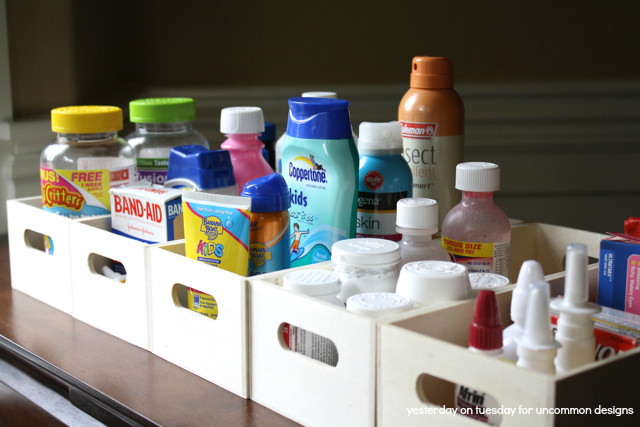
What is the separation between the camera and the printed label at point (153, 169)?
1110 millimetres

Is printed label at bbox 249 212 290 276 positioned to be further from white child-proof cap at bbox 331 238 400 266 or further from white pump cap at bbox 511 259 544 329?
white pump cap at bbox 511 259 544 329

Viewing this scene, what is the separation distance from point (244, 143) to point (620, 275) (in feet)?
1.68

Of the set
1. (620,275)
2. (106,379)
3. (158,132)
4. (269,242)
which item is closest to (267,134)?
(158,132)

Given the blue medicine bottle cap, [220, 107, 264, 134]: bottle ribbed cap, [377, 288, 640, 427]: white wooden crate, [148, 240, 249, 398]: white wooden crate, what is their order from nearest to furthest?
[377, 288, 640, 427]: white wooden crate
[148, 240, 249, 398]: white wooden crate
[220, 107, 264, 134]: bottle ribbed cap
the blue medicine bottle cap

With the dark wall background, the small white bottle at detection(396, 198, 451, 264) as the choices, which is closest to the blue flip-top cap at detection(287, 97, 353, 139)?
the small white bottle at detection(396, 198, 451, 264)

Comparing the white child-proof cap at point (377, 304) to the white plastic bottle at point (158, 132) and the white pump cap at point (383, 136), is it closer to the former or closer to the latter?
the white pump cap at point (383, 136)

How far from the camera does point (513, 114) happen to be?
1.50 meters

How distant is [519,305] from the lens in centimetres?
67

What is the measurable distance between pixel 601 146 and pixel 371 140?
748mm

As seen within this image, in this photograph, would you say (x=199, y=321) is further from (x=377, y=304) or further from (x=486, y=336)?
(x=486, y=336)

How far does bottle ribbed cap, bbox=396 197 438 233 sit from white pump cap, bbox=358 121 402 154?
10 centimetres

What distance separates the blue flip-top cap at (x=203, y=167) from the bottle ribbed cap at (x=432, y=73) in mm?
259

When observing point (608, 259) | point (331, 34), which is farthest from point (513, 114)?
point (608, 259)

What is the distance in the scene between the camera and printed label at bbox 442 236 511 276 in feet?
2.75
